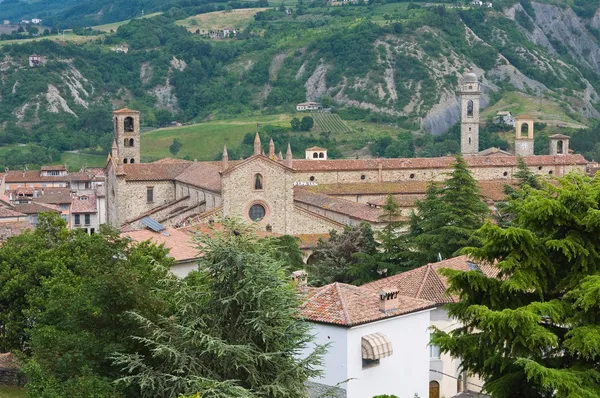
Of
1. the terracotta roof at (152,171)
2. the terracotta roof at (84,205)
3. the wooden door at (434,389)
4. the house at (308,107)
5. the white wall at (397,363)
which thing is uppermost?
the house at (308,107)

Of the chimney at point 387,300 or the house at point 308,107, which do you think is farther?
the house at point 308,107

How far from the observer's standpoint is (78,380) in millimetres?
19859

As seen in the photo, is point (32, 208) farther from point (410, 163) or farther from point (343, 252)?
point (343, 252)

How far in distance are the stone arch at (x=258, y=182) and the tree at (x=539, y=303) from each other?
36457mm

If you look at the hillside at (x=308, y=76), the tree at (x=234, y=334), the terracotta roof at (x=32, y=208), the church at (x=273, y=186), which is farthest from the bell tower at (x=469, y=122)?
the tree at (x=234, y=334)

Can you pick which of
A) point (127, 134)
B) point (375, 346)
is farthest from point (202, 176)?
point (375, 346)

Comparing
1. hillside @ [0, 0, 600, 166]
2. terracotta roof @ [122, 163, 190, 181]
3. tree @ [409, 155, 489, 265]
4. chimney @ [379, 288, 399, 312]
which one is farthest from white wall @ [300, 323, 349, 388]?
hillside @ [0, 0, 600, 166]

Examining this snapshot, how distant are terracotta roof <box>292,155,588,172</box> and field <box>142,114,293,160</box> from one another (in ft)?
181

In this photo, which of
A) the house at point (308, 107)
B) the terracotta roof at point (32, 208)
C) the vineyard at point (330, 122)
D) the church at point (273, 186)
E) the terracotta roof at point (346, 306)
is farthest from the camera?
the house at point (308, 107)

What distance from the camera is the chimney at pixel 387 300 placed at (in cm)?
2620

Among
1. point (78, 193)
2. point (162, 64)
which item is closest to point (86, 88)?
point (162, 64)

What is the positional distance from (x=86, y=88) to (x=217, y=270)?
154209 mm

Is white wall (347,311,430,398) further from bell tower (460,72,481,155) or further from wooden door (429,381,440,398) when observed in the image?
bell tower (460,72,481,155)

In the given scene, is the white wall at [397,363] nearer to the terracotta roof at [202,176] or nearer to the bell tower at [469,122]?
the terracotta roof at [202,176]
